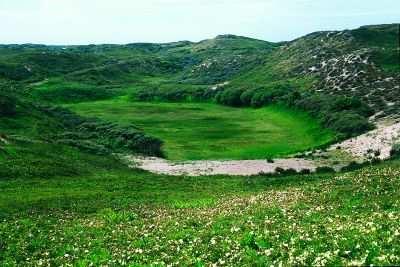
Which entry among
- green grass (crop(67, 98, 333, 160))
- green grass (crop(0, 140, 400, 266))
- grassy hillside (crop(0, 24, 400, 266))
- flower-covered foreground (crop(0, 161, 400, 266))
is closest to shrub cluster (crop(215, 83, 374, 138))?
grassy hillside (crop(0, 24, 400, 266))

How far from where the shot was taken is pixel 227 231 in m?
23.5

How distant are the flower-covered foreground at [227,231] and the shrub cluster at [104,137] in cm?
4445

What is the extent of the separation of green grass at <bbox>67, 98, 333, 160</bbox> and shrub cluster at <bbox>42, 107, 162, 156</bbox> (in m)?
3.82

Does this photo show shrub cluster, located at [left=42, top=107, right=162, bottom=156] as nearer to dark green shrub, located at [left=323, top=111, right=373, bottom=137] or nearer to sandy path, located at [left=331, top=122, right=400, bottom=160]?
sandy path, located at [left=331, top=122, right=400, bottom=160]

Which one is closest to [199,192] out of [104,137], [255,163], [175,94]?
[255,163]

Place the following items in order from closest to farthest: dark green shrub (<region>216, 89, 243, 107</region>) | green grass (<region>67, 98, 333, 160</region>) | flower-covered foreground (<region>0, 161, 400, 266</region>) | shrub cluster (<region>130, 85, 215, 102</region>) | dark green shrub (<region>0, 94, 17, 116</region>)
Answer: flower-covered foreground (<region>0, 161, 400, 266</region>) < green grass (<region>67, 98, 333, 160</region>) < dark green shrub (<region>0, 94, 17, 116</region>) < dark green shrub (<region>216, 89, 243, 107</region>) < shrub cluster (<region>130, 85, 215, 102</region>)

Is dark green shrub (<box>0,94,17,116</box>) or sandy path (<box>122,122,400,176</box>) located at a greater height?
dark green shrub (<box>0,94,17,116</box>)

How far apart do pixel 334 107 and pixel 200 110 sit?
40371 millimetres

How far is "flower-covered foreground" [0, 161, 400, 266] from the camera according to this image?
16.9 m

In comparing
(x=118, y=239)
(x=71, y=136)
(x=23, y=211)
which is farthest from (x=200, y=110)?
(x=118, y=239)

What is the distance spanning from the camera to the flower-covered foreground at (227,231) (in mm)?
16938

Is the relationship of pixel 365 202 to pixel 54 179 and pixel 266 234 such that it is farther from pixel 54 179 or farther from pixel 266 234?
pixel 54 179

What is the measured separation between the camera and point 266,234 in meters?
20.6

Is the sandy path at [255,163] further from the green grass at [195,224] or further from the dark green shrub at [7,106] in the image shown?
the dark green shrub at [7,106]
